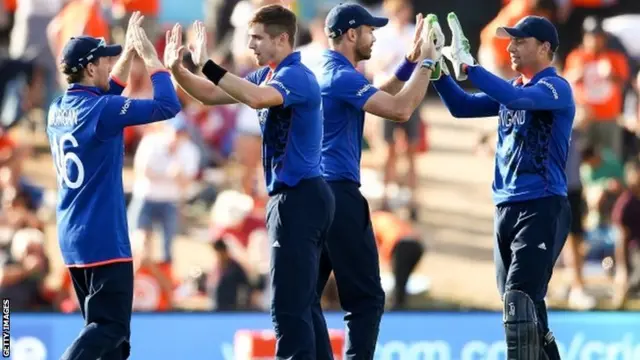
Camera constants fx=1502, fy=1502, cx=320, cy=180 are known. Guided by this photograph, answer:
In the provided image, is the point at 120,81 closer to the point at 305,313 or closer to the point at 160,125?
the point at 305,313

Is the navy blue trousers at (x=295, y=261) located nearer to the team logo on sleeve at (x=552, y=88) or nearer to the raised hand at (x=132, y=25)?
the raised hand at (x=132, y=25)

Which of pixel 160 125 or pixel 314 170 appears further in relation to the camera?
pixel 160 125

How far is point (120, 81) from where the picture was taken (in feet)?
31.1

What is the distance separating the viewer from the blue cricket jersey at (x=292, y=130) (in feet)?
28.3

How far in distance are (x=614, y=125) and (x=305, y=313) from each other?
783 centimetres

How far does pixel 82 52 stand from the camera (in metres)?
8.99

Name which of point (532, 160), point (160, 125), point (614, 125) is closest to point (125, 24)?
point (160, 125)

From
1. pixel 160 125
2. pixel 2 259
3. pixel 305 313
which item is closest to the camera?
pixel 305 313

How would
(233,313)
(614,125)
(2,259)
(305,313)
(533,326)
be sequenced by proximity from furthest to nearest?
(614,125), (2,259), (233,313), (533,326), (305,313)

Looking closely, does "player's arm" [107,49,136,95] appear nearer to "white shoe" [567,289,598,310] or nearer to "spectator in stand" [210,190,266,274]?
"spectator in stand" [210,190,266,274]

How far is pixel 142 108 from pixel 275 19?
3.10ft

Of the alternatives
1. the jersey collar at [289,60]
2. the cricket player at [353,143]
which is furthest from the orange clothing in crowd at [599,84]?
the jersey collar at [289,60]

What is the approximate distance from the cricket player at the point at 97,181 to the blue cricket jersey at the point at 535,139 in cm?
211

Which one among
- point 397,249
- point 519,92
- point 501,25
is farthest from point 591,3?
point 519,92
